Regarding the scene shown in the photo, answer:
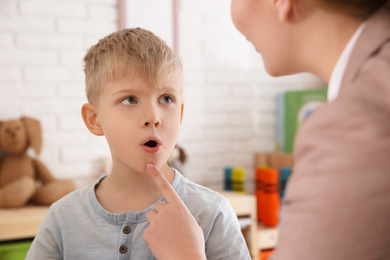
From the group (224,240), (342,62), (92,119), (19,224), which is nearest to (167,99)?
(92,119)

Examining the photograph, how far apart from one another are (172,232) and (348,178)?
1.22 feet

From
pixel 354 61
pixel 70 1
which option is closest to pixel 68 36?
pixel 70 1

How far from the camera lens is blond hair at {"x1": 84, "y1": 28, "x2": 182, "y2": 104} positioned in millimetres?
870

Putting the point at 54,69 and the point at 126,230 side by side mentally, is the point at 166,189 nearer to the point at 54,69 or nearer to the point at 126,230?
the point at 126,230

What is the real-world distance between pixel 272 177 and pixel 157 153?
1729mm

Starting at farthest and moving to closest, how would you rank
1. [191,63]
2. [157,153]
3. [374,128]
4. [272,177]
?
[191,63] < [272,177] < [157,153] < [374,128]

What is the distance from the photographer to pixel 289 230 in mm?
507

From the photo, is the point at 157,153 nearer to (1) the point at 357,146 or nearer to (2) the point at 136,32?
(2) the point at 136,32

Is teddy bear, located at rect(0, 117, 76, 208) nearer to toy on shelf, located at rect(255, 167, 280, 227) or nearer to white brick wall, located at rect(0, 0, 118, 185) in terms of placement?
white brick wall, located at rect(0, 0, 118, 185)

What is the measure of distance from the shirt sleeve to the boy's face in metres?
0.15

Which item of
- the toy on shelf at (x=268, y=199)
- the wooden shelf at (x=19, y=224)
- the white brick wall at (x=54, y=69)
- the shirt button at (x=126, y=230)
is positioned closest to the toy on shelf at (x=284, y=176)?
the toy on shelf at (x=268, y=199)

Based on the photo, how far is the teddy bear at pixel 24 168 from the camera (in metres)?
2.03

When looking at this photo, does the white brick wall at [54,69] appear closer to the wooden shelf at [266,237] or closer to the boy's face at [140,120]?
the wooden shelf at [266,237]

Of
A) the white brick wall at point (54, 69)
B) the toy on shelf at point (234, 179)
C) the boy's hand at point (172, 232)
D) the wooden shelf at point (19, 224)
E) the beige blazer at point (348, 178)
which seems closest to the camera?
the beige blazer at point (348, 178)
